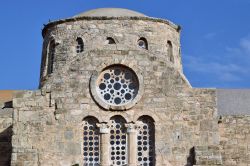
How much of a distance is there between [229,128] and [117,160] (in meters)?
5.71

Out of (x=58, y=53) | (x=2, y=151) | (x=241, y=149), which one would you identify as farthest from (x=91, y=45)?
(x=241, y=149)

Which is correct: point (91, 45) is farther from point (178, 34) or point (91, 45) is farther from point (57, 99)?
point (57, 99)

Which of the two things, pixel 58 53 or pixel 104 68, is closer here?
pixel 104 68

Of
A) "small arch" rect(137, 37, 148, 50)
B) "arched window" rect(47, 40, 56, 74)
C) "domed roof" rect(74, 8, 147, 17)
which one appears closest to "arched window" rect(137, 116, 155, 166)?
"small arch" rect(137, 37, 148, 50)

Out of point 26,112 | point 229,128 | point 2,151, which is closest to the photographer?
point 26,112

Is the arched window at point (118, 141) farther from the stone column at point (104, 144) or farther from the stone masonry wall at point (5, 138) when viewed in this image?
the stone masonry wall at point (5, 138)

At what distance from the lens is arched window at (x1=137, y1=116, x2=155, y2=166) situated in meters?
28.8

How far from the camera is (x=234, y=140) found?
32.1 metres

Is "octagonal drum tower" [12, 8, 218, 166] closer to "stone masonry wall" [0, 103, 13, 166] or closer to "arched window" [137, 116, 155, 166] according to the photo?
"arched window" [137, 116, 155, 166]

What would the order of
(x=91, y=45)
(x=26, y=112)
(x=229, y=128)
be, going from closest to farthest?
(x=26, y=112)
(x=229, y=128)
(x=91, y=45)

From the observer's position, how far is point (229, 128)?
105 feet

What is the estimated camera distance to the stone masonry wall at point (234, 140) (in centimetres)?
3195

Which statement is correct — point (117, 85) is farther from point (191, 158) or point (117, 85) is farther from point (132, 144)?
point (191, 158)

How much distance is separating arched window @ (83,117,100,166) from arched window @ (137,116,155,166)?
156 centimetres
